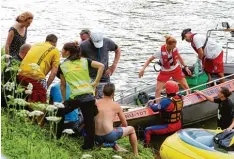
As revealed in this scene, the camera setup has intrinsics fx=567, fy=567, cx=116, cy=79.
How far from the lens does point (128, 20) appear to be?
3023 cm

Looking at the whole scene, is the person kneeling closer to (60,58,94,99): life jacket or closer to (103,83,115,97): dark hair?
(103,83,115,97): dark hair

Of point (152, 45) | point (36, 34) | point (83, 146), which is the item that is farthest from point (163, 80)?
point (36, 34)

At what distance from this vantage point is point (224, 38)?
24953 mm

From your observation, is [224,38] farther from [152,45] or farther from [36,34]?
[36,34]

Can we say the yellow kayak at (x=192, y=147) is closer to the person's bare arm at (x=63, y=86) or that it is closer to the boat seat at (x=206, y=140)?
the boat seat at (x=206, y=140)

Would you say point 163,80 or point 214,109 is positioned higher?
point 163,80

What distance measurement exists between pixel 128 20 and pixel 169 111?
2086 centimetres

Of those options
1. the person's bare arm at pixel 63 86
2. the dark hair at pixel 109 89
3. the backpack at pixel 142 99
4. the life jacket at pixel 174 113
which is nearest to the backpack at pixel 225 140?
the life jacket at pixel 174 113

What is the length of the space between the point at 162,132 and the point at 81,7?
987 inches

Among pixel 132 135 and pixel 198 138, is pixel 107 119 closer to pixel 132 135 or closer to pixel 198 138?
pixel 132 135

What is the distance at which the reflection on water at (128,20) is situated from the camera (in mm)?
23828

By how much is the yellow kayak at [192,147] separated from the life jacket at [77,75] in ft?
6.15

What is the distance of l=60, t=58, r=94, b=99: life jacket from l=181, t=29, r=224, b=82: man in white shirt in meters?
4.03

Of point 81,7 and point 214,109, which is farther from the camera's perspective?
point 81,7
